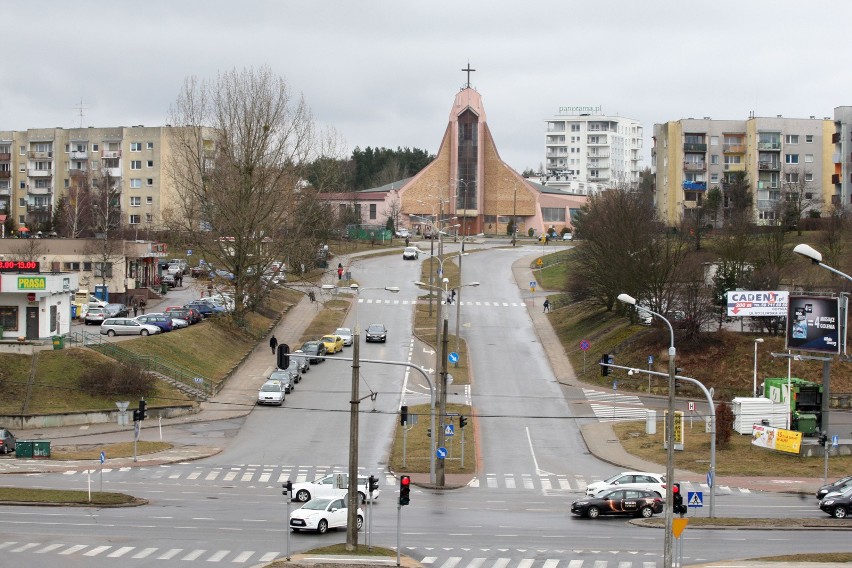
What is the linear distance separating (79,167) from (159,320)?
7660 cm

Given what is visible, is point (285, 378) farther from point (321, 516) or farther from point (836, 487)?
point (836, 487)

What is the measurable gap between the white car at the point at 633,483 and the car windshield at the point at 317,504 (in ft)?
32.8

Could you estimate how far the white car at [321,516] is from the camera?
36531 mm

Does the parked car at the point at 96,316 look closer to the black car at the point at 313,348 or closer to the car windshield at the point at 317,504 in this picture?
the black car at the point at 313,348

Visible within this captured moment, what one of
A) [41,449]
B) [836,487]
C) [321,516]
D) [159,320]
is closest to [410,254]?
[159,320]

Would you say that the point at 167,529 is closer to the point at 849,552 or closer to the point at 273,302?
the point at 849,552

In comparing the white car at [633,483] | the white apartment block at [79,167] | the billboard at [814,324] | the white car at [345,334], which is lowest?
the white car at [633,483]

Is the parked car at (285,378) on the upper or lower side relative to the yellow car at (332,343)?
lower

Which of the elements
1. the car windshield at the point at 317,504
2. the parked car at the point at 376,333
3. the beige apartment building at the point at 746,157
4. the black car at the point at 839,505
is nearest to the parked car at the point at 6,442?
the car windshield at the point at 317,504

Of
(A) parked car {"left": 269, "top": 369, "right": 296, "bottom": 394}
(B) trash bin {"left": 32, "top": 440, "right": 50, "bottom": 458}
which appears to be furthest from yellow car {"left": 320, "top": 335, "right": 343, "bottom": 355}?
(B) trash bin {"left": 32, "top": 440, "right": 50, "bottom": 458}

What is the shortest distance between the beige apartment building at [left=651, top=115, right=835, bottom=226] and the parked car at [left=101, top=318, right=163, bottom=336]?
72.3 metres

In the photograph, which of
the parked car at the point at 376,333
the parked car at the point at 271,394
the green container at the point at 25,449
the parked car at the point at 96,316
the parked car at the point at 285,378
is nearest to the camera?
the green container at the point at 25,449

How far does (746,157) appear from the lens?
133250mm

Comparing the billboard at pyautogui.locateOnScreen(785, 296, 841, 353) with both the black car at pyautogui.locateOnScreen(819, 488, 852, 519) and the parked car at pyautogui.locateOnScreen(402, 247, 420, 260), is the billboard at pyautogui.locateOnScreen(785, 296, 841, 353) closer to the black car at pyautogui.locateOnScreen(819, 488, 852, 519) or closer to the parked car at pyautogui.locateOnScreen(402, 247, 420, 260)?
the black car at pyautogui.locateOnScreen(819, 488, 852, 519)
